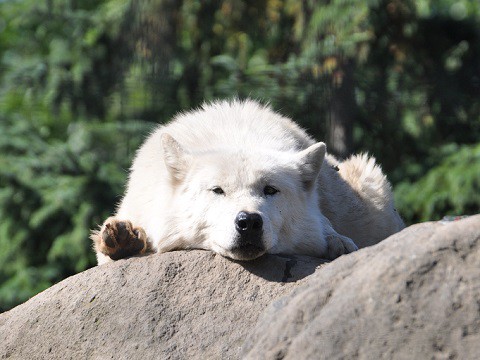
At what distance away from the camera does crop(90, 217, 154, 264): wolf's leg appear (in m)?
5.46

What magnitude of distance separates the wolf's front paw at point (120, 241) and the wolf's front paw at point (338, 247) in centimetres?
125

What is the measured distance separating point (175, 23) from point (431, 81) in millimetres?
3754

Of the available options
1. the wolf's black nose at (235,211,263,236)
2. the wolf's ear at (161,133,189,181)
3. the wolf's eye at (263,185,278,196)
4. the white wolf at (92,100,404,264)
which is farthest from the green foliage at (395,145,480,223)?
the wolf's black nose at (235,211,263,236)

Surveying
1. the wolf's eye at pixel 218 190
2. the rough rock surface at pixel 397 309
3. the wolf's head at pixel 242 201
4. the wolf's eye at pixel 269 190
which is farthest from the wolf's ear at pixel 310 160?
the rough rock surface at pixel 397 309

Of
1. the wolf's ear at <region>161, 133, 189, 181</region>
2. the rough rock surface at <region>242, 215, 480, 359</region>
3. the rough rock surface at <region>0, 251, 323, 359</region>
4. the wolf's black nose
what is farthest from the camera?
the wolf's ear at <region>161, 133, 189, 181</region>

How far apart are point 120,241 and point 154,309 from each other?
0.81 m

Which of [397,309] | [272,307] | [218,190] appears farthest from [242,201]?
[397,309]

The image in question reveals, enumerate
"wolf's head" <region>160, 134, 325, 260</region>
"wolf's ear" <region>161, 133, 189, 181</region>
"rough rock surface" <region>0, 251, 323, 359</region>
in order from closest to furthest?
1. "rough rock surface" <region>0, 251, 323, 359</region>
2. "wolf's head" <region>160, 134, 325, 260</region>
3. "wolf's ear" <region>161, 133, 189, 181</region>

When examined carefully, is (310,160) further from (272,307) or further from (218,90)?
(218,90)

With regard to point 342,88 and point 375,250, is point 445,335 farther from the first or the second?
point 342,88

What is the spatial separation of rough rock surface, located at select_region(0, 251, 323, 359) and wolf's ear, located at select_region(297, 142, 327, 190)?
2.29 ft

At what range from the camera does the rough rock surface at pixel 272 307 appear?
3.74 m

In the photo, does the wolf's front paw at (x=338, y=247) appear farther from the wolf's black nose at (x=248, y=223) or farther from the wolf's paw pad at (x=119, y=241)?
the wolf's paw pad at (x=119, y=241)

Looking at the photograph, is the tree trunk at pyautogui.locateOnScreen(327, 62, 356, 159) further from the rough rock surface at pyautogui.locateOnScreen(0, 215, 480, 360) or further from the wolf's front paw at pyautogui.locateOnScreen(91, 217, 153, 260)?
the rough rock surface at pyautogui.locateOnScreen(0, 215, 480, 360)
